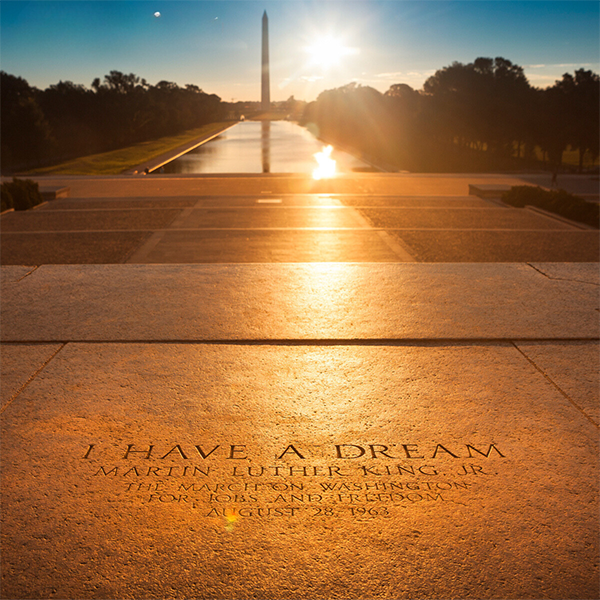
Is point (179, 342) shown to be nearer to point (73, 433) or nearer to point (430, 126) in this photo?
point (73, 433)

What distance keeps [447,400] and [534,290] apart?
360 centimetres

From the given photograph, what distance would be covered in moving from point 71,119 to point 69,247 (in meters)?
65.2

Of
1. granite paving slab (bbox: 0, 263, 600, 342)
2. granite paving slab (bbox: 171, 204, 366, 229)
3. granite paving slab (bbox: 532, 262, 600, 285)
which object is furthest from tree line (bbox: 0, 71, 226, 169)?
granite paving slab (bbox: 532, 262, 600, 285)

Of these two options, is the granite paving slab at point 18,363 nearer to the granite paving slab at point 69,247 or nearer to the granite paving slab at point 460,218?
the granite paving slab at point 69,247

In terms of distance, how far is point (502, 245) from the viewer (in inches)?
419

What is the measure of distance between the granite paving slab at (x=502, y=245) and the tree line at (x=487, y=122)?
2452cm

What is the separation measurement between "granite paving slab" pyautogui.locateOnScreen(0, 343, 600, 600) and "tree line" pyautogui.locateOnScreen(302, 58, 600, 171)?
3318 centimetres

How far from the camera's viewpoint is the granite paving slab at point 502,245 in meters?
9.65

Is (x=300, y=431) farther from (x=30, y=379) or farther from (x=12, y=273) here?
(x=12, y=273)

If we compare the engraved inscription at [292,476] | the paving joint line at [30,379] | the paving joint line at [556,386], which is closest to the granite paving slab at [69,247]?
the paving joint line at [30,379]

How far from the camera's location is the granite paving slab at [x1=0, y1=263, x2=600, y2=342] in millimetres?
5750

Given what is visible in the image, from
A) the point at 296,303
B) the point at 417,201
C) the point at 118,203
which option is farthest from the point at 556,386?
the point at 118,203

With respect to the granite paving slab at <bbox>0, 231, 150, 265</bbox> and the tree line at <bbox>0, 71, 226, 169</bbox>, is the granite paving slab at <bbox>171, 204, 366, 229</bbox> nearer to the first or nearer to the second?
the granite paving slab at <bbox>0, 231, 150, 265</bbox>

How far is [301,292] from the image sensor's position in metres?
7.03
